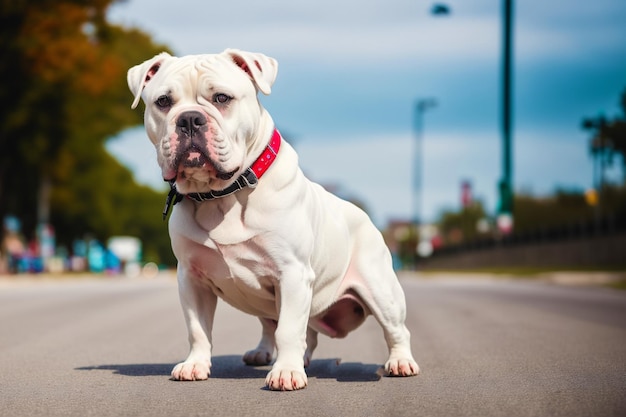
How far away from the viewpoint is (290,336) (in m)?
6.36

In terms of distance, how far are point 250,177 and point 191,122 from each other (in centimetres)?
48

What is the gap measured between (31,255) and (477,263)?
27987 mm

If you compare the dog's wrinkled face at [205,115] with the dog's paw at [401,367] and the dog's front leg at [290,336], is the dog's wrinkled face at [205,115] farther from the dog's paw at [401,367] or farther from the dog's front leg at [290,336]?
the dog's paw at [401,367]

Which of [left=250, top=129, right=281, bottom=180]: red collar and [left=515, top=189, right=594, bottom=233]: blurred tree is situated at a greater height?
[left=250, top=129, right=281, bottom=180]: red collar

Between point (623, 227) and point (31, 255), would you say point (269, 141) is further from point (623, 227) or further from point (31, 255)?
point (31, 255)

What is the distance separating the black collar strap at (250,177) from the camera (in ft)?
21.1

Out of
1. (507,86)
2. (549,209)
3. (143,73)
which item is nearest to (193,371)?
(143,73)

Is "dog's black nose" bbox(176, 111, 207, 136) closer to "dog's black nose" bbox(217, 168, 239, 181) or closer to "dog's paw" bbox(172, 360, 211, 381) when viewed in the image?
"dog's black nose" bbox(217, 168, 239, 181)

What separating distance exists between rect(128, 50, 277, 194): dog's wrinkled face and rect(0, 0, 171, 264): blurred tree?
27875mm

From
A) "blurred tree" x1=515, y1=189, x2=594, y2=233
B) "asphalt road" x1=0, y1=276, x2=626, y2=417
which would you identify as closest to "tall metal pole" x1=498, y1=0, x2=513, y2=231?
"asphalt road" x1=0, y1=276, x2=626, y2=417

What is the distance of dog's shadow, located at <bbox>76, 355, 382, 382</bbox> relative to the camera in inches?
285

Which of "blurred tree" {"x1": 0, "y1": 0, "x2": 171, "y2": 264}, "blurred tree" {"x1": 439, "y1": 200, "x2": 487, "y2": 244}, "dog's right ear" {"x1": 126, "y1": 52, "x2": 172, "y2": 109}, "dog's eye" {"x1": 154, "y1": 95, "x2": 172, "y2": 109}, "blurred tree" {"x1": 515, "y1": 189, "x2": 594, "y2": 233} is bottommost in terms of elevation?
"blurred tree" {"x1": 439, "y1": 200, "x2": 487, "y2": 244}

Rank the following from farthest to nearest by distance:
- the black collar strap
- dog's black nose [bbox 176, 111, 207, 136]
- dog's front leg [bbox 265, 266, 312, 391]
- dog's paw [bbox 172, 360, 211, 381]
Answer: dog's paw [bbox 172, 360, 211, 381]
the black collar strap
dog's front leg [bbox 265, 266, 312, 391]
dog's black nose [bbox 176, 111, 207, 136]

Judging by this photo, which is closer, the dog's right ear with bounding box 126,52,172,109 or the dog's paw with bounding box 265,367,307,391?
the dog's paw with bounding box 265,367,307,391
